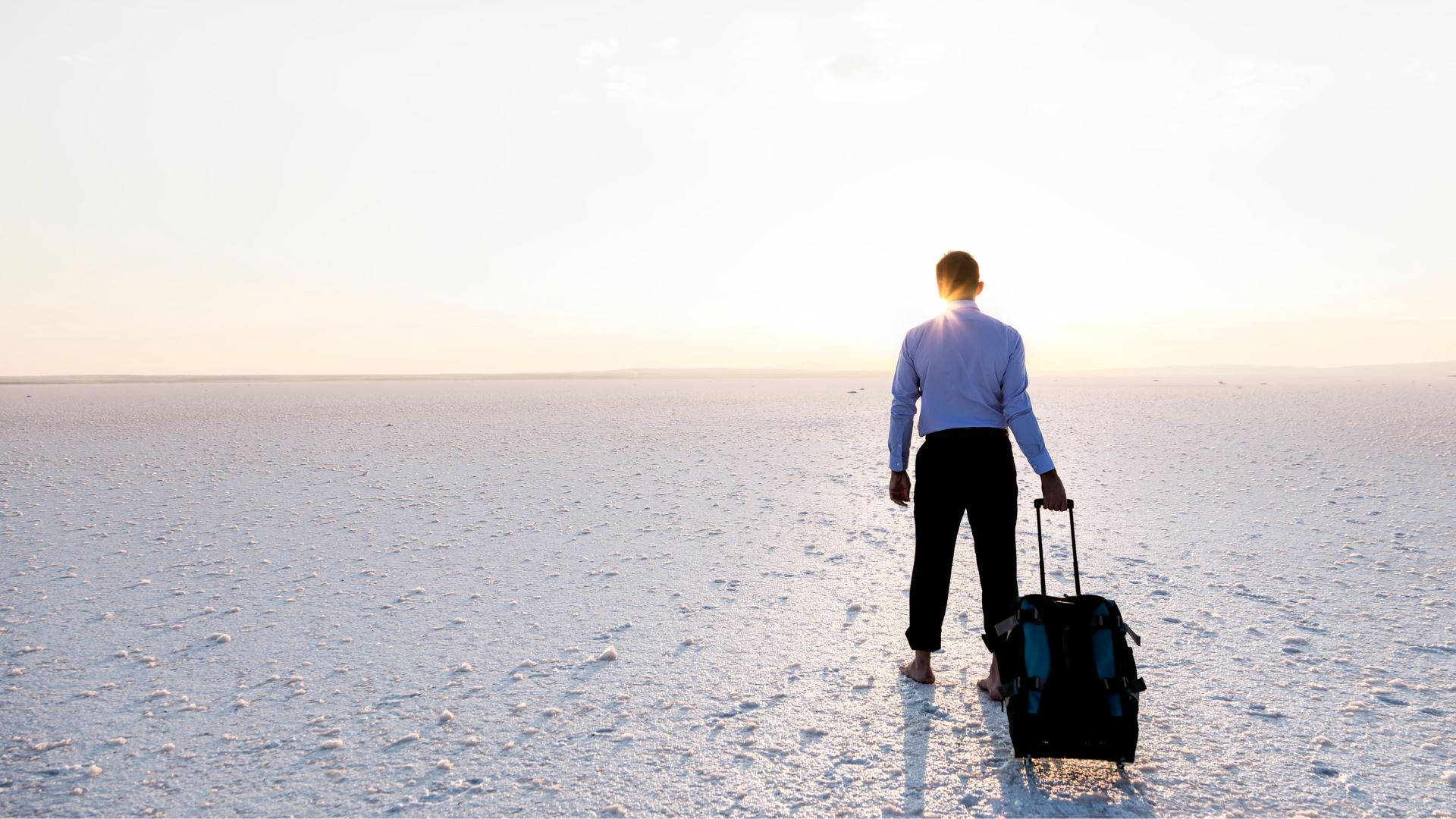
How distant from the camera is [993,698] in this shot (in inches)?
147

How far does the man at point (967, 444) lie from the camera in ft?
11.9

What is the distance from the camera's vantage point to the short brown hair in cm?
380

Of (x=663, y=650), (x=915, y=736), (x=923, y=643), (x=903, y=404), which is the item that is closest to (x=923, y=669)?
(x=923, y=643)

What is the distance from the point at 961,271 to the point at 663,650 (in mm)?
2503

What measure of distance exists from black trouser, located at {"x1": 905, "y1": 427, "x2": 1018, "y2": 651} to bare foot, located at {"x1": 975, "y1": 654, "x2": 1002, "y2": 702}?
7.4 inches

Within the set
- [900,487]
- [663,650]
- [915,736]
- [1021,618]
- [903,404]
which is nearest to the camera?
[1021,618]

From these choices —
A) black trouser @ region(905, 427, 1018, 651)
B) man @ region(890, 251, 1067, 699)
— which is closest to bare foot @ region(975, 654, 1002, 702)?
man @ region(890, 251, 1067, 699)

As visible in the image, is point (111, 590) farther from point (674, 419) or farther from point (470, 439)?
point (674, 419)

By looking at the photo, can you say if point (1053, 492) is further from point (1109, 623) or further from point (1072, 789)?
point (1072, 789)

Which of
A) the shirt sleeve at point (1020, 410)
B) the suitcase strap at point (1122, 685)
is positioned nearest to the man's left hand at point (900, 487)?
the shirt sleeve at point (1020, 410)

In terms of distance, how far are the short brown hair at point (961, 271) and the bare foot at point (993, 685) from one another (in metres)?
1.71

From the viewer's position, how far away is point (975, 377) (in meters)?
3.63

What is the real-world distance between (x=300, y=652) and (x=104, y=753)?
3.75 feet

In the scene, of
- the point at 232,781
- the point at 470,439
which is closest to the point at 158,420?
the point at 470,439
